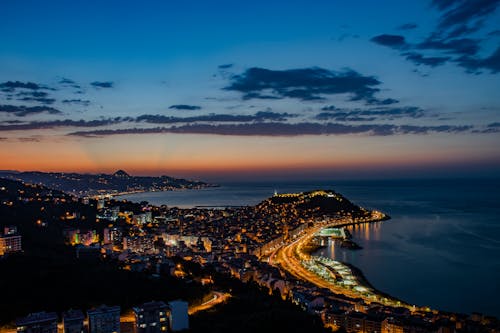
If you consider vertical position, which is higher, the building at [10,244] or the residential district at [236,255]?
the building at [10,244]

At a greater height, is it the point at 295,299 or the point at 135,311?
the point at 135,311

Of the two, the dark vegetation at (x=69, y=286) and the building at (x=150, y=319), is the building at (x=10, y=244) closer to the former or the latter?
the dark vegetation at (x=69, y=286)

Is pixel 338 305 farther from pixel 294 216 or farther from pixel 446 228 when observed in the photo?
pixel 294 216

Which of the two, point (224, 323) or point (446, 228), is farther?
point (446, 228)

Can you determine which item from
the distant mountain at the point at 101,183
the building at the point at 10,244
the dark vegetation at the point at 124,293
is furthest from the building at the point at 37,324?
→ the distant mountain at the point at 101,183

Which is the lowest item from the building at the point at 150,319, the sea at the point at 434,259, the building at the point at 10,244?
the sea at the point at 434,259

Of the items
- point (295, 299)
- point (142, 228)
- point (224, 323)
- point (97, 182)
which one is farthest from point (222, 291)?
point (97, 182)

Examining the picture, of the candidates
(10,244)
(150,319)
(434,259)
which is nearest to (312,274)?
(434,259)
